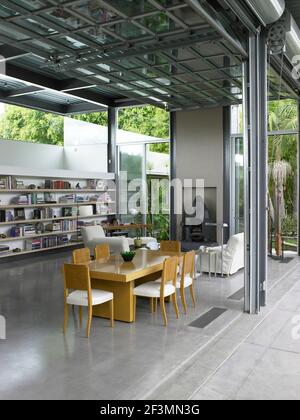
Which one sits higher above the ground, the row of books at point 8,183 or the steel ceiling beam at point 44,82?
the steel ceiling beam at point 44,82

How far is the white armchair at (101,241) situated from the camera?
8141 millimetres

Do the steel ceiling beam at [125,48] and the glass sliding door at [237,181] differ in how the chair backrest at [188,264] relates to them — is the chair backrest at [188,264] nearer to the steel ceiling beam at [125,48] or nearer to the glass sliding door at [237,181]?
the steel ceiling beam at [125,48]

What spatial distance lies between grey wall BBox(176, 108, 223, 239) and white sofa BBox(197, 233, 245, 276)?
152 inches

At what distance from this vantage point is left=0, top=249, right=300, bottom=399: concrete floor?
134 inches

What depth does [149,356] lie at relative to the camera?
408 cm

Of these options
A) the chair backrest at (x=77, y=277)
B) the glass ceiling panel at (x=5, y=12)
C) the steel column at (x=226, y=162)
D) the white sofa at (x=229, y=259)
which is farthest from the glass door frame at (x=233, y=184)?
the chair backrest at (x=77, y=277)

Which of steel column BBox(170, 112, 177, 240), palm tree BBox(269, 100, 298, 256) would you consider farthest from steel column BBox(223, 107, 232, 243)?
steel column BBox(170, 112, 177, 240)

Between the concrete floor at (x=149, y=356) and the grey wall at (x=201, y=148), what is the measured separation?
19.8 ft

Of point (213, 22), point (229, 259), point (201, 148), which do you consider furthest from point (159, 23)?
point (201, 148)

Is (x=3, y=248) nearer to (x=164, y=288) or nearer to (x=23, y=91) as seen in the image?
(x=23, y=91)

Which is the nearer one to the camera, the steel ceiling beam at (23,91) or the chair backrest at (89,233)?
the chair backrest at (89,233)

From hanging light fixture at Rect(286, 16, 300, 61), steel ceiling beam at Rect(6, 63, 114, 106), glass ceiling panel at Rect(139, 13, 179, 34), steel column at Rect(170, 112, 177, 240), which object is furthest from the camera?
steel column at Rect(170, 112, 177, 240)

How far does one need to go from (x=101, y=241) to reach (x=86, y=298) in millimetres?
3968

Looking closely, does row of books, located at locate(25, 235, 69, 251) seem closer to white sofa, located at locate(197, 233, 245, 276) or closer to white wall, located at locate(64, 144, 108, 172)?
white wall, located at locate(64, 144, 108, 172)
